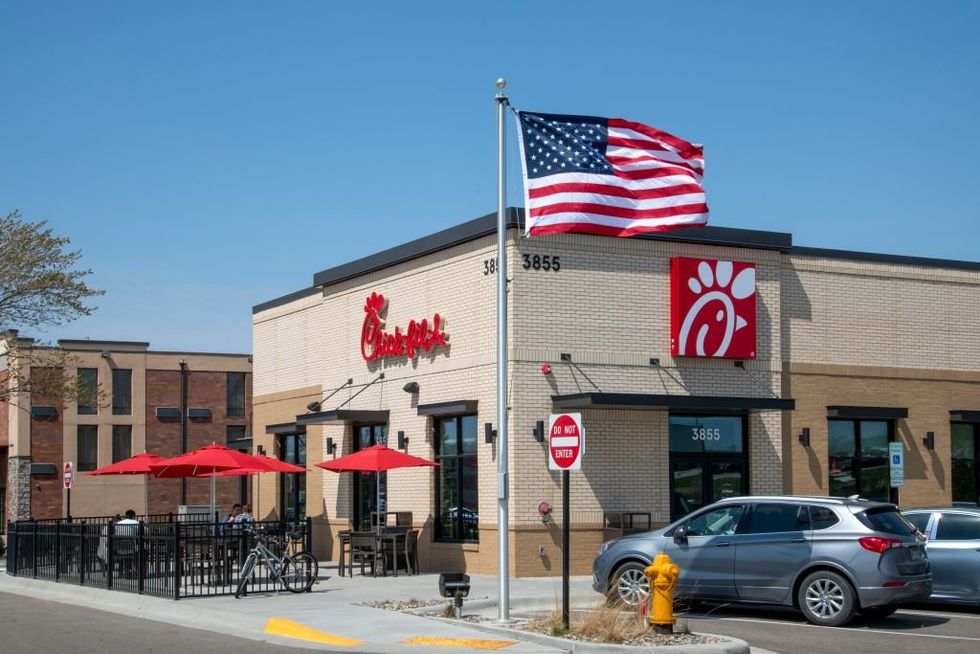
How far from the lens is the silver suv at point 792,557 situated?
16469 mm

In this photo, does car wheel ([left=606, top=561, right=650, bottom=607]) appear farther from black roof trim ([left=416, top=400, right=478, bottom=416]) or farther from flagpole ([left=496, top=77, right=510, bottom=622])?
black roof trim ([left=416, top=400, right=478, bottom=416])

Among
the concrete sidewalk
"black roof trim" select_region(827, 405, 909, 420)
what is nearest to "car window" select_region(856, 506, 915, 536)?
the concrete sidewalk

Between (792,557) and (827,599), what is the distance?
710 millimetres

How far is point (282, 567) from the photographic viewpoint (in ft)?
68.7

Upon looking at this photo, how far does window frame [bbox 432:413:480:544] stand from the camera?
24952mm

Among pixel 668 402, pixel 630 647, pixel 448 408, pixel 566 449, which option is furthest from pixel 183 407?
pixel 630 647

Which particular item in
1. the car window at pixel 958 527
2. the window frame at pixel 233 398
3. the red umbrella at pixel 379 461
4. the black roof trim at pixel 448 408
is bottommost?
the car window at pixel 958 527

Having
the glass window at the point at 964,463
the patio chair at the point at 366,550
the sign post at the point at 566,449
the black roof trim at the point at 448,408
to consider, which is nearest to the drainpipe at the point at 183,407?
the patio chair at the point at 366,550

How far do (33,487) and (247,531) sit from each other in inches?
1394

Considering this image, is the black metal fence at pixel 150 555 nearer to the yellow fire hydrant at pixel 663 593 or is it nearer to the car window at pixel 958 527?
the yellow fire hydrant at pixel 663 593

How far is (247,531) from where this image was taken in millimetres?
20906

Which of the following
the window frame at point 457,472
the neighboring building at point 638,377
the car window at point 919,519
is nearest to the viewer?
the car window at point 919,519

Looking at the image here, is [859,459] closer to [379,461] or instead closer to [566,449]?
[379,461]

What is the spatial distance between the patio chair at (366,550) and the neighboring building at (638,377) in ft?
4.38
